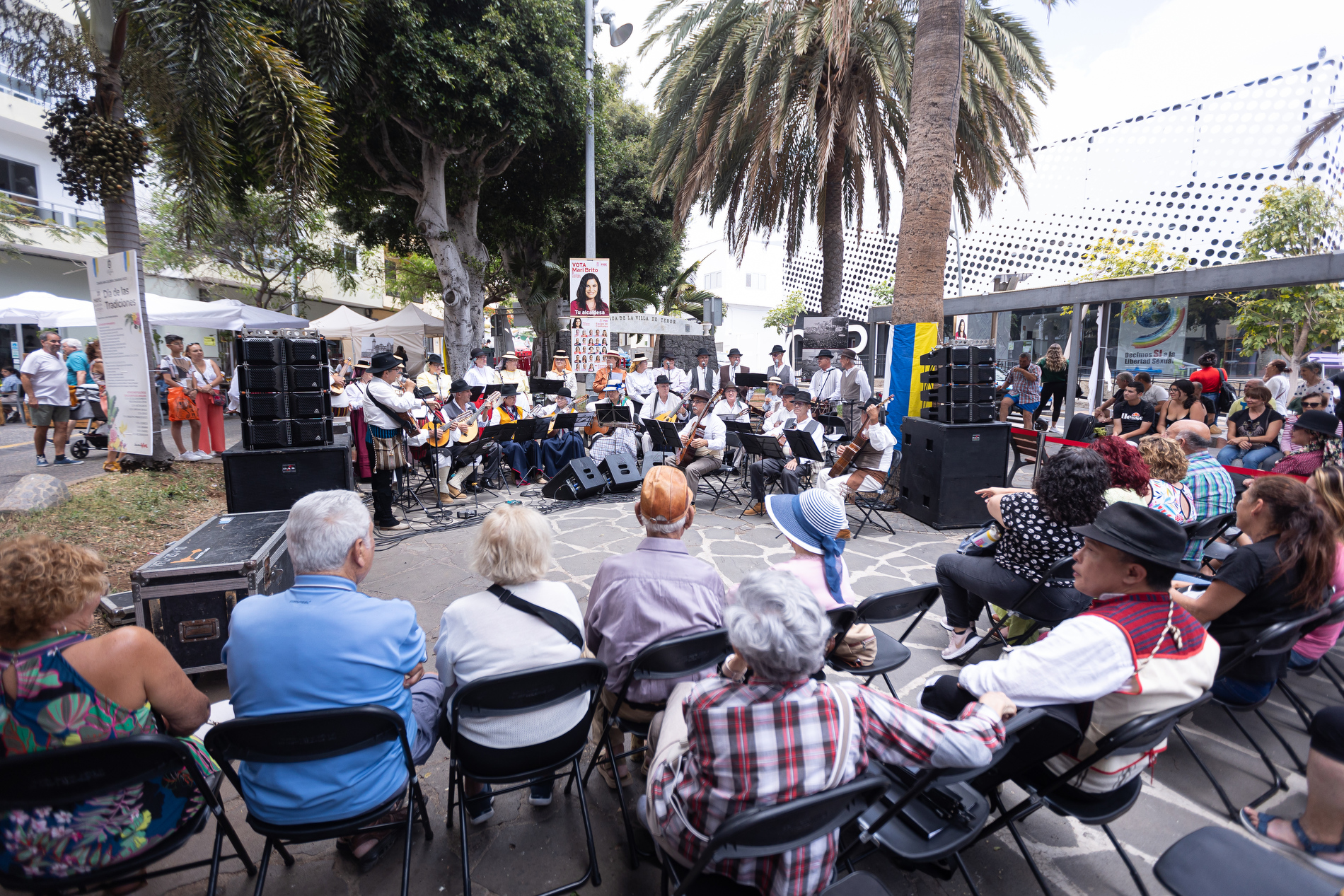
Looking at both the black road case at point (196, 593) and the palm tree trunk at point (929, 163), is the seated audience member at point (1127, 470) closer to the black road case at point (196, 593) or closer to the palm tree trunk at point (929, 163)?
the palm tree trunk at point (929, 163)

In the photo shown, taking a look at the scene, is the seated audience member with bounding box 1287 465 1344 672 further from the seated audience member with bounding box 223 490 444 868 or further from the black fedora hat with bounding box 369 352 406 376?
the black fedora hat with bounding box 369 352 406 376

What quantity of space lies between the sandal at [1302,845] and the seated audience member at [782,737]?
1713mm

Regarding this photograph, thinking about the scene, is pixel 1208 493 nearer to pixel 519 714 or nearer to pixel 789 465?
pixel 789 465

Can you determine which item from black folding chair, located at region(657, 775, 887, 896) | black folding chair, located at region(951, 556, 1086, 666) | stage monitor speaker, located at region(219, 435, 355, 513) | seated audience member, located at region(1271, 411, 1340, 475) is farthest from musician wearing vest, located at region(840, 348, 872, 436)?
black folding chair, located at region(657, 775, 887, 896)

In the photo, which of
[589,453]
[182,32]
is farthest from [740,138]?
[182,32]

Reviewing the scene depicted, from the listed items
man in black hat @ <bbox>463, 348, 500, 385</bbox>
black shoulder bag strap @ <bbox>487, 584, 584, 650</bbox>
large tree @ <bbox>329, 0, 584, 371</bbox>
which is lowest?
black shoulder bag strap @ <bbox>487, 584, 584, 650</bbox>

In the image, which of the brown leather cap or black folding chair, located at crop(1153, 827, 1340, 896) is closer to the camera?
black folding chair, located at crop(1153, 827, 1340, 896)

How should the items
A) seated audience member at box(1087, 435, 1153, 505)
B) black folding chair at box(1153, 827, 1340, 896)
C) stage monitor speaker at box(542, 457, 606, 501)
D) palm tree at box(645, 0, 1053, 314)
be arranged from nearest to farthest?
black folding chair at box(1153, 827, 1340, 896)
seated audience member at box(1087, 435, 1153, 505)
stage monitor speaker at box(542, 457, 606, 501)
palm tree at box(645, 0, 1053, 314)

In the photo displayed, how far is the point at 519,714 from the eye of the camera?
214 centimetres

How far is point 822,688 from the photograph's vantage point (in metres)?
1.60

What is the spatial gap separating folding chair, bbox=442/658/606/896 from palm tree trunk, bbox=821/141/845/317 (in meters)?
11.4

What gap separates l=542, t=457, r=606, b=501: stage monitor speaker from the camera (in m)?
7.98

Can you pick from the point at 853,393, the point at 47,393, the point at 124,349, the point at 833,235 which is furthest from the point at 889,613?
the point at 47,393

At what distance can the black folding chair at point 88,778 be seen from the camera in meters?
1.57
